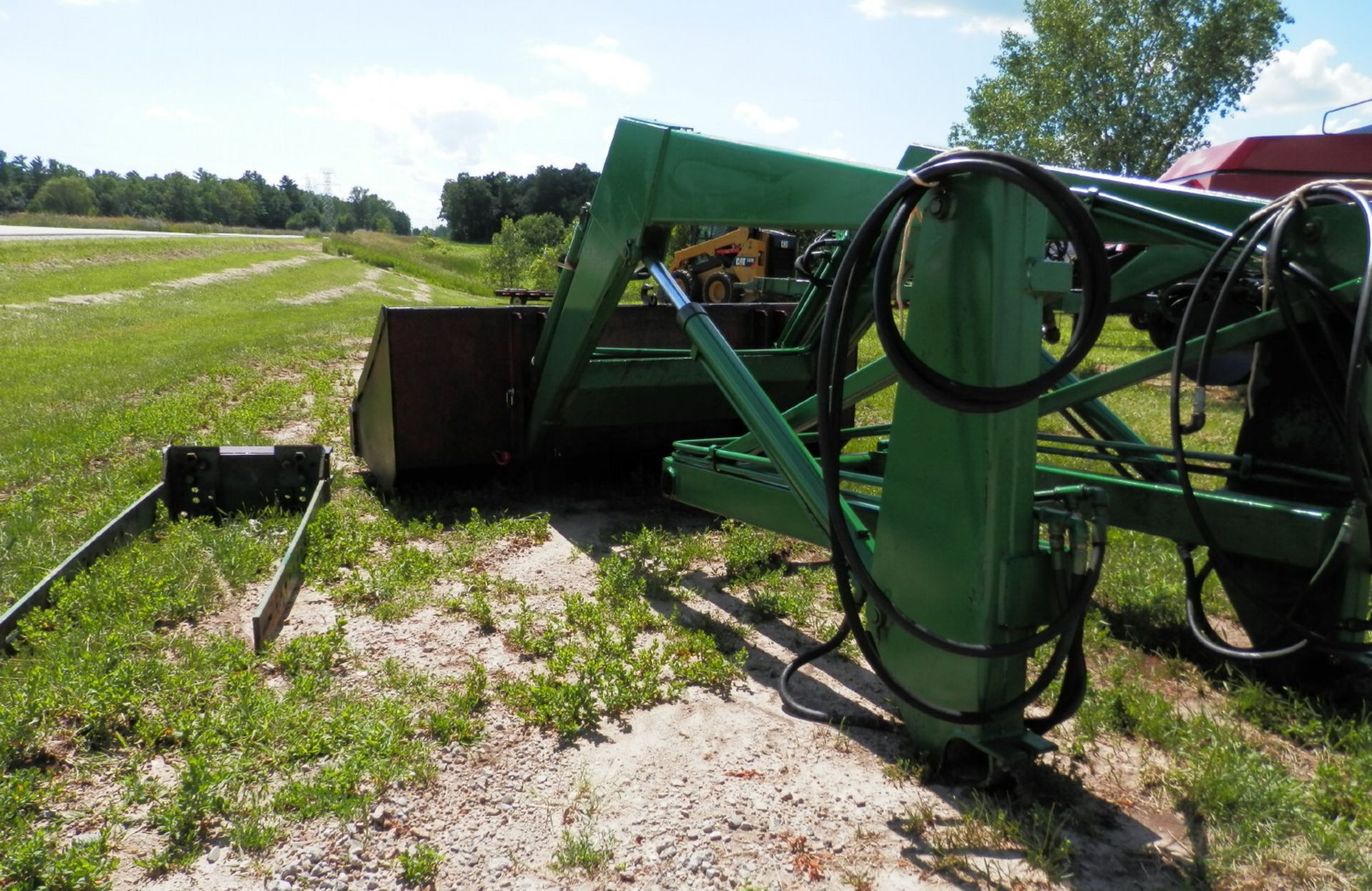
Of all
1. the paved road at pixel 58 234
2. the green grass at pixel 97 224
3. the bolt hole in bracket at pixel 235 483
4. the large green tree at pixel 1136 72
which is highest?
the large green tree at pixel 1136 72

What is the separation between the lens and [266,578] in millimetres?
4285

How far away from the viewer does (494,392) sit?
5.46 metres

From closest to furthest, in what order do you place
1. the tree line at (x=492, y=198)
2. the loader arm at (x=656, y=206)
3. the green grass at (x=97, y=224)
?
the loader arm at (x=656, y=206) → the green grass at (x=97, y=224) → the tree line at (x=492, y=198)

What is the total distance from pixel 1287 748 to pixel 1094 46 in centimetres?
3274

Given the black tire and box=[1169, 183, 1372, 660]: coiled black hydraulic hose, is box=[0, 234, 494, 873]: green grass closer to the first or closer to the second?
box=[1169, 183, 1372, 660]: coiled black hydraulic hose

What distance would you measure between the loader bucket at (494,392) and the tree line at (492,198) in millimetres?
61594

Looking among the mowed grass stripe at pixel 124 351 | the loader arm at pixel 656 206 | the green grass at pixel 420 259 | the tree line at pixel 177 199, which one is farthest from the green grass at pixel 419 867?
the tree line at pixel 177 199

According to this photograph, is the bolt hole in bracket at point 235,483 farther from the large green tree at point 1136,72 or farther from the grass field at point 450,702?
the large green tree at point 1136,72

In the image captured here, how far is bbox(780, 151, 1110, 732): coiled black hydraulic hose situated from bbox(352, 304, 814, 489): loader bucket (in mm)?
2699

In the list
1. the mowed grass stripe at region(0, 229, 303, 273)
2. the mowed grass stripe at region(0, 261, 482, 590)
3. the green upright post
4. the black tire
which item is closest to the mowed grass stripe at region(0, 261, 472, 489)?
the mowed grass stripe at region(0, 261, 482, 590)

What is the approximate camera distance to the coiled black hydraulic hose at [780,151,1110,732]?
7.45ft

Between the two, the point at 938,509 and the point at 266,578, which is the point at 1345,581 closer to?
the point at 938,509

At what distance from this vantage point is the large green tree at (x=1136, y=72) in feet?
102

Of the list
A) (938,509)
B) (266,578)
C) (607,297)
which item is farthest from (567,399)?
(938,509)
